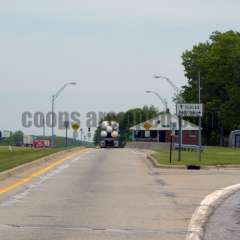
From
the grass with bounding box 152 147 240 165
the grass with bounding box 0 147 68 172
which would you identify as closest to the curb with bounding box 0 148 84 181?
the grass with bounding box 0 147 68 172

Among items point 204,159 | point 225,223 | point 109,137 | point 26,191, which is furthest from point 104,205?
point 109,137

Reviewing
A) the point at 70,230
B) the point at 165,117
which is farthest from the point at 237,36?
the point at 70,230

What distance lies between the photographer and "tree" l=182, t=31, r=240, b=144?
324 feet

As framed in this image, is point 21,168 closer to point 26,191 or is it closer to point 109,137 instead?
point 26,191

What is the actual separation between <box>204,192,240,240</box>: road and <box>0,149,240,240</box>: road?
55 cm

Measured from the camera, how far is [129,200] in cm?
1928

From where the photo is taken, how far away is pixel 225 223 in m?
15.0

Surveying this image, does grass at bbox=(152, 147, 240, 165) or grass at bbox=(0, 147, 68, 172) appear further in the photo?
grass at bbox=(152, 147, 240, 165)

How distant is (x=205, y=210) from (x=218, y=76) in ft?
280

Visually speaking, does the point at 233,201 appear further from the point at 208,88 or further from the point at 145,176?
the point at 208,88

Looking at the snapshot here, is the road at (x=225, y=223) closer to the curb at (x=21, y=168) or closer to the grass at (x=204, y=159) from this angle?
the curb at (x=21, y=168)

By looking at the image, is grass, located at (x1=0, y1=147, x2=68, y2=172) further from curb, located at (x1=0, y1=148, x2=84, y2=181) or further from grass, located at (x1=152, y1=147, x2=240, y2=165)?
grass, located at (x1=152, y1=147, x2=240, y2=165)

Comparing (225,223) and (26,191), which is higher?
(26,191)

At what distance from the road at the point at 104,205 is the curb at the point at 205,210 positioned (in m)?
0.19
